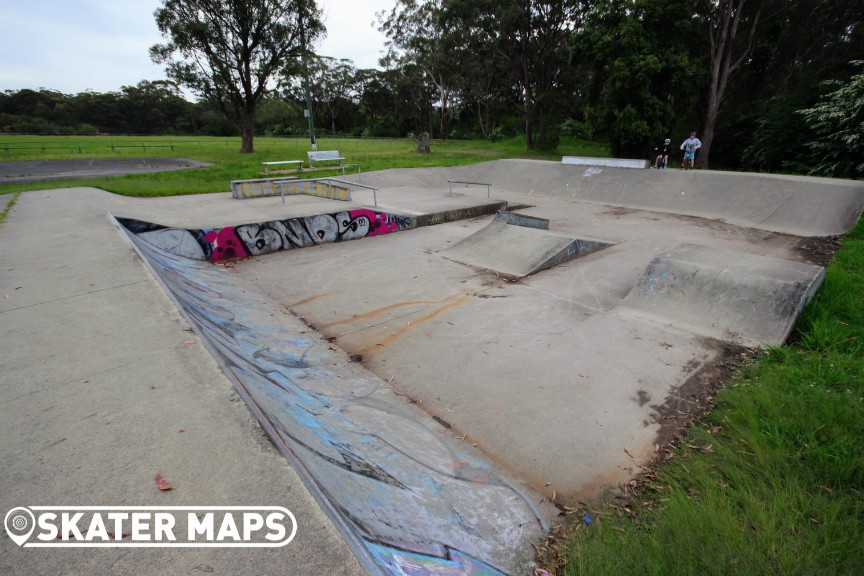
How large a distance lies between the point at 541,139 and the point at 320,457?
106 feet

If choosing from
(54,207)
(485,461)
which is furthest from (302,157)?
(485,461)

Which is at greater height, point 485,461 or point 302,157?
point 302,157

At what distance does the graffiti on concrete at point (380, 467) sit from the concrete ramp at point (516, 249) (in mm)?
4382

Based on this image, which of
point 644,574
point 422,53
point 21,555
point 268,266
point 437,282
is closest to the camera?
point 21,555

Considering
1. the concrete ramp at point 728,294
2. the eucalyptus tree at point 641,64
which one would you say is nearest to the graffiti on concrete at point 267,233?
the concrete ramp at point 728,294

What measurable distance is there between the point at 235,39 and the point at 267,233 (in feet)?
69.7

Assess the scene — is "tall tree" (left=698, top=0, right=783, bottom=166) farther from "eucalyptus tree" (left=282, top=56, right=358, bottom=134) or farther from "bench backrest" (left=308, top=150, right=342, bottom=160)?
"eucalyptus tree" (left=282, top=56, right=358, bottom=134)

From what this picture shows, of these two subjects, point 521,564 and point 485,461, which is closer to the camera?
point 521,564

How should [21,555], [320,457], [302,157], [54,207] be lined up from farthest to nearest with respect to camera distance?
[302,157] < [54,207] < [320,457] < [21,555]

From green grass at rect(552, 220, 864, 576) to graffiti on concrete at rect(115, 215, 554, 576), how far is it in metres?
0.53


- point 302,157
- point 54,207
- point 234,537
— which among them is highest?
point 302,157

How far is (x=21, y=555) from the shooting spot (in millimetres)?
1682

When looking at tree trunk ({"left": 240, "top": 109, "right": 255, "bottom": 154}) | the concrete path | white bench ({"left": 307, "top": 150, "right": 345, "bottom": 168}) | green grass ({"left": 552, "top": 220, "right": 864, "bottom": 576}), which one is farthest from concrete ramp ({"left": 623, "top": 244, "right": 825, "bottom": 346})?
tree trunk ({"left": 240, "top": 109, "right": 255, "bottom": 154})

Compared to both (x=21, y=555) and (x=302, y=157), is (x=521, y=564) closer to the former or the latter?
(x=21, y=555)
